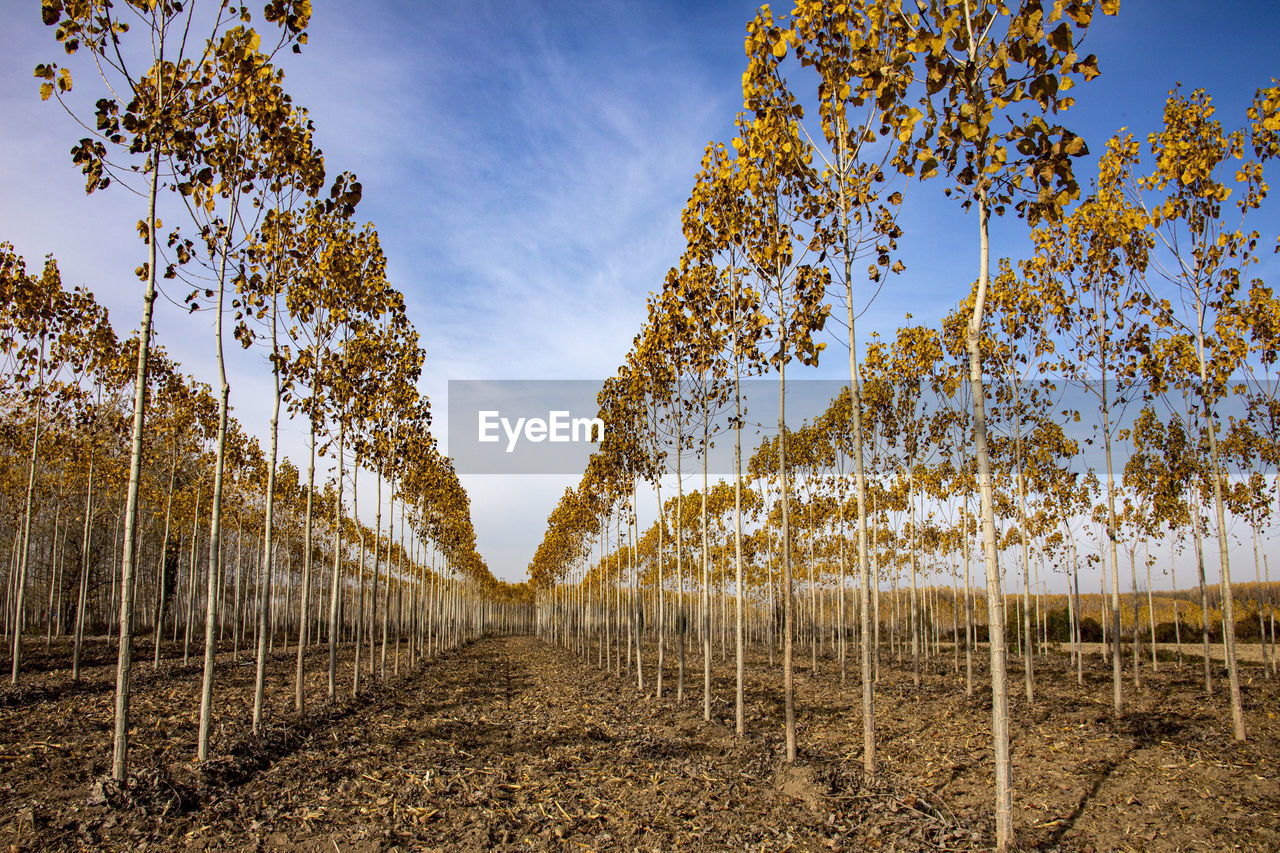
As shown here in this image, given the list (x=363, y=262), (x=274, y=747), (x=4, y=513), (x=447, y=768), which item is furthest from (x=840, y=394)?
(x=4, y=513)

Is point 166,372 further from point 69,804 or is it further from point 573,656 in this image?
point 573,656

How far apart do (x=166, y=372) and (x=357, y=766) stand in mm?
11690

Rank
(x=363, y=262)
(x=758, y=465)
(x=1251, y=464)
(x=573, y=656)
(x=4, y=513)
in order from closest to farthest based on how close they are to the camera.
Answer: (x=363, y=262) → (x=1251, y=464) → (x=758, y=465) → (x=4, y=513) → (x=573, y=656)

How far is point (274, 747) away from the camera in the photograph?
28.8ft

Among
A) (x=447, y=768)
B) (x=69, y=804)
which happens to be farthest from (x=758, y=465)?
(x=69, y=804)

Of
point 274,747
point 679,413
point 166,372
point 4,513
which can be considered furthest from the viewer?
point 4,513

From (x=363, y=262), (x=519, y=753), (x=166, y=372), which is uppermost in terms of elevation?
(x=363, y=262)

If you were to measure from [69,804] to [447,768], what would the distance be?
12.1 feet

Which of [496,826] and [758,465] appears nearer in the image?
[496,826]

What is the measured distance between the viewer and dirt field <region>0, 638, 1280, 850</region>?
604 cm

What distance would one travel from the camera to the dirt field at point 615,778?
604 cm

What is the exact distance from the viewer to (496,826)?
632 cm

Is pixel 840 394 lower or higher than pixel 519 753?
higher

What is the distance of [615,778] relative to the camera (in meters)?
8.04
